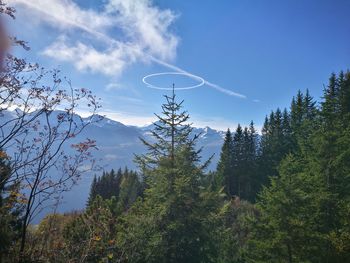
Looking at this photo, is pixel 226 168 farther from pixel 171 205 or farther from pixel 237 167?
pixel 171 205

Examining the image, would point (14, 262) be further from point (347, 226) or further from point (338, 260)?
point (347, 226)

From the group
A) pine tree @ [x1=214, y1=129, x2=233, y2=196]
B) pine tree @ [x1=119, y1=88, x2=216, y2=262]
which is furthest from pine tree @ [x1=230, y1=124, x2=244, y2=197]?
pine tree @ [x1=119, y1=88, x2=216, y2=262]

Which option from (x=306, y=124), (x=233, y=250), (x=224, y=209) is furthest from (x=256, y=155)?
(x=224, y=209)

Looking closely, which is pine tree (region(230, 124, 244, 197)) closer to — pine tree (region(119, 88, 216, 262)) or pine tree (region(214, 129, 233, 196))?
pine tree (region(214, 129, 233, 196))

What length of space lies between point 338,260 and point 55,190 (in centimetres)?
1724

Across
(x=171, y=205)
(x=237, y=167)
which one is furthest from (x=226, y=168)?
(x=171, y=205)

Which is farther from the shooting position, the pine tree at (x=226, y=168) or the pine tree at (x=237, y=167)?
the pine tree at (x=226, y=168)

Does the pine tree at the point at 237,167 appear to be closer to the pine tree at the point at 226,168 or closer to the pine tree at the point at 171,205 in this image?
the pine tree at the point at 226,168

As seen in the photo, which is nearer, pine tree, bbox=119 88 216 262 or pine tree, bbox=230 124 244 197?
pine tree, bbox=119 88 216 262

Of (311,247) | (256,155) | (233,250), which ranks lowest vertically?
(233,250)

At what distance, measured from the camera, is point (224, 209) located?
18984mm

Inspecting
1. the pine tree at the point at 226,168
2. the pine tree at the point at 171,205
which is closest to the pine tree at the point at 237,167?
the pine tree at the point at 226,168

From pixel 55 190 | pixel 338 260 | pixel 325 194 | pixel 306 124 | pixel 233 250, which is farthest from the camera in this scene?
pixel 306 124

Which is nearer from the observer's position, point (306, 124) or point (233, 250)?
point (233, 250)
